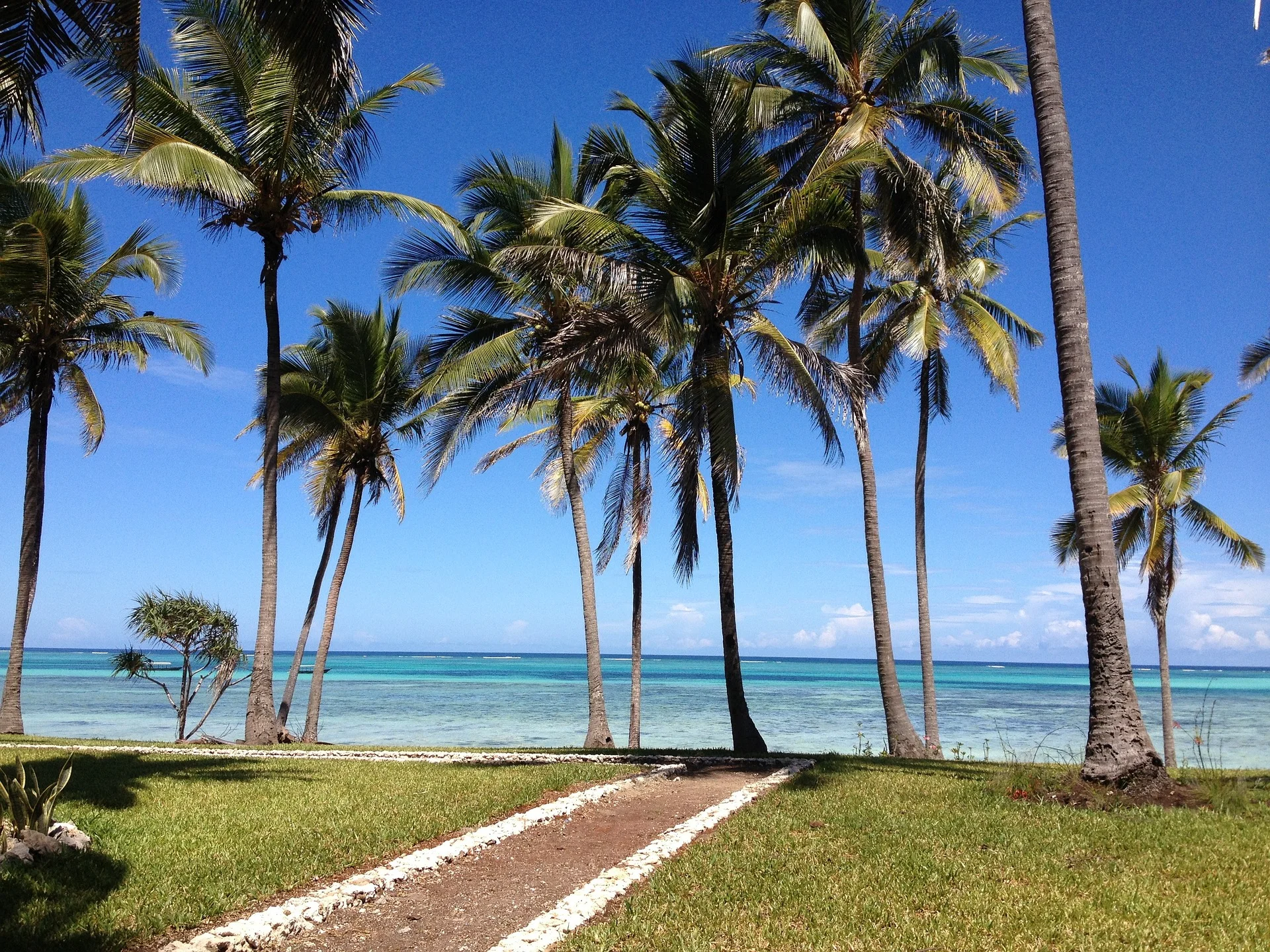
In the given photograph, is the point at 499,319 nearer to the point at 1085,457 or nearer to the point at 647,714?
the point at 1085,457

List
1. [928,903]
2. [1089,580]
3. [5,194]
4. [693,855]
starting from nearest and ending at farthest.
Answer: [928,903] < [693,855] < [1089,580] < [5,194]

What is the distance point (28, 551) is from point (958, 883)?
682 inches

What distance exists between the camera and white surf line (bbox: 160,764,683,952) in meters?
4.34

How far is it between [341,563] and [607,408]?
7168mm

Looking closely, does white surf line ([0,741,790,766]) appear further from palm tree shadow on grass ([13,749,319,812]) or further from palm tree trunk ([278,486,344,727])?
palm tree trunk ([278,486,344,727])

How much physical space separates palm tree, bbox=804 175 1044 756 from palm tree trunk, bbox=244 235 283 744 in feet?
34.0

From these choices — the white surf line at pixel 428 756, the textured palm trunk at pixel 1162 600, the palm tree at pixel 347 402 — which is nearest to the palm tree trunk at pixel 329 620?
the palm tree at pixel 347 402

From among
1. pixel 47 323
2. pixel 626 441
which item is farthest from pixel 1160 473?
pixel 47 323

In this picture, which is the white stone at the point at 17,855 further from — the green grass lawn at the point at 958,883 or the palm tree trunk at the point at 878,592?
the palm tree trunk at the point at 878,592

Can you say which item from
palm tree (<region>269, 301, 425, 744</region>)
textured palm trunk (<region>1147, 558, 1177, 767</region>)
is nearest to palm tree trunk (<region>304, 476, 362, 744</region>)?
palm tree (<region>269, 301, 425, 744</region>)

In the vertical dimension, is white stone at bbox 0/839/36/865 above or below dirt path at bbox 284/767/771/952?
above

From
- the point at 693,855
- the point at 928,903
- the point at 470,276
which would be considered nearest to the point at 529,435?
the point at 470,276

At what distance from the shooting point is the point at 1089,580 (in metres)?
8.81

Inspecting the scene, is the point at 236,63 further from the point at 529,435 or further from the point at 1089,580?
the point at 1089,580
